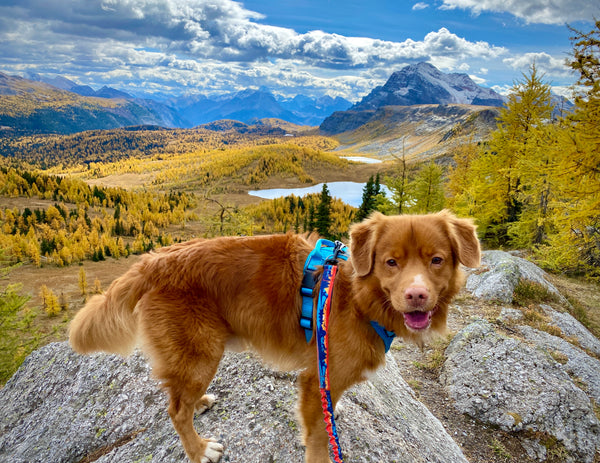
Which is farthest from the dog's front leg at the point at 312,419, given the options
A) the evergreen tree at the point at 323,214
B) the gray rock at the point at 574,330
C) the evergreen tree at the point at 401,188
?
the evergreen tree at the point at 323,214

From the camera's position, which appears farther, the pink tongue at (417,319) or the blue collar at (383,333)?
the blue collar at (383,333)

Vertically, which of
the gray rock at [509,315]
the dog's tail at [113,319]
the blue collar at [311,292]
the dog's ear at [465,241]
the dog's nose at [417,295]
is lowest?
the gray rock at [509,315]

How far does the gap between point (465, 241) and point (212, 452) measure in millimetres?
3798

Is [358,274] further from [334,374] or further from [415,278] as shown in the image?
[334,374]

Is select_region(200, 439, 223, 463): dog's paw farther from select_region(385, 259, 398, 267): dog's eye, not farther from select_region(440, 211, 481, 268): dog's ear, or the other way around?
select_region(440, 211, 481, 268): dog's ear

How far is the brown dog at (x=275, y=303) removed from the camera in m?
3.15

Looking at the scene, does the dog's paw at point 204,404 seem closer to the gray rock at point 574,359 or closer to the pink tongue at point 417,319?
the pink tongue at point 417,319

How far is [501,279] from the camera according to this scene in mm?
11328

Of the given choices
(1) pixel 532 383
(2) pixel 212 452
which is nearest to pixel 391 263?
(2) pixel 212 452

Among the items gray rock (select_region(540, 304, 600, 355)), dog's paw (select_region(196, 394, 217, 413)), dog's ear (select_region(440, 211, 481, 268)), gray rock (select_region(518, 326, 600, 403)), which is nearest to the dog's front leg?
dog's paw (select_region(196, 394, 217, 413))

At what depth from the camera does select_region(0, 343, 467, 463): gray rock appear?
153 inches

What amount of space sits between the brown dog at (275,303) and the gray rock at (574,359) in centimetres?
693

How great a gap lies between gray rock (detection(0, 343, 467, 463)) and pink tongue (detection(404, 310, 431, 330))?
2049mm

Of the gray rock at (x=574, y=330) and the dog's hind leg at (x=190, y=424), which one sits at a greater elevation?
the dog's hind leg at (x=190, y=424)
